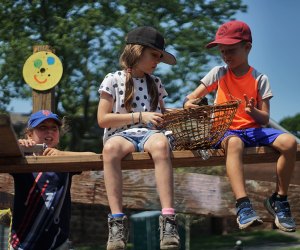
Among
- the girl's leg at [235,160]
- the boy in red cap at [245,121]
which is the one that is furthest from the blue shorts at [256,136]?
the girl's leg at [235,160]

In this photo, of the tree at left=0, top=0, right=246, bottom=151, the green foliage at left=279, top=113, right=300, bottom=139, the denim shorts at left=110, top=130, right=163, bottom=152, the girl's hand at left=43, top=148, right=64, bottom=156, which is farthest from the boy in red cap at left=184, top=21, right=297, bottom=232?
the green foliage at left=279, top=113, right=300, bottom=139

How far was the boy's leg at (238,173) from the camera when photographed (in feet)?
15.9

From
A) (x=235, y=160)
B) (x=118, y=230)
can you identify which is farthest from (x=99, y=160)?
(x=235, y=160)

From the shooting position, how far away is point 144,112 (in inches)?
197

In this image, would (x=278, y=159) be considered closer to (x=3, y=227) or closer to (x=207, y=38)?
(x=3, y=227)

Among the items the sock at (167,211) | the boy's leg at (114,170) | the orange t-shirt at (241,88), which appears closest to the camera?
the sock at (167,211)

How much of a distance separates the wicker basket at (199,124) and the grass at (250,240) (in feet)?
14.3

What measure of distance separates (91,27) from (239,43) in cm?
1222

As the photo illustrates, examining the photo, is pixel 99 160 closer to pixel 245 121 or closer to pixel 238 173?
pixel 238 173

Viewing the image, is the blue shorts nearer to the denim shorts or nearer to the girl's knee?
the girl's knee

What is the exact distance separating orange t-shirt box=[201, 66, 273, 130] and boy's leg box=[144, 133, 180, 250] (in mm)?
717

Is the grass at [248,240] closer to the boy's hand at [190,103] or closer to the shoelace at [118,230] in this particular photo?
the boy's hand at [190,103]

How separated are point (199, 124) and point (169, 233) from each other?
2.44 feet

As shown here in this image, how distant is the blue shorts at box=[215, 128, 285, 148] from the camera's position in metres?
5.04
